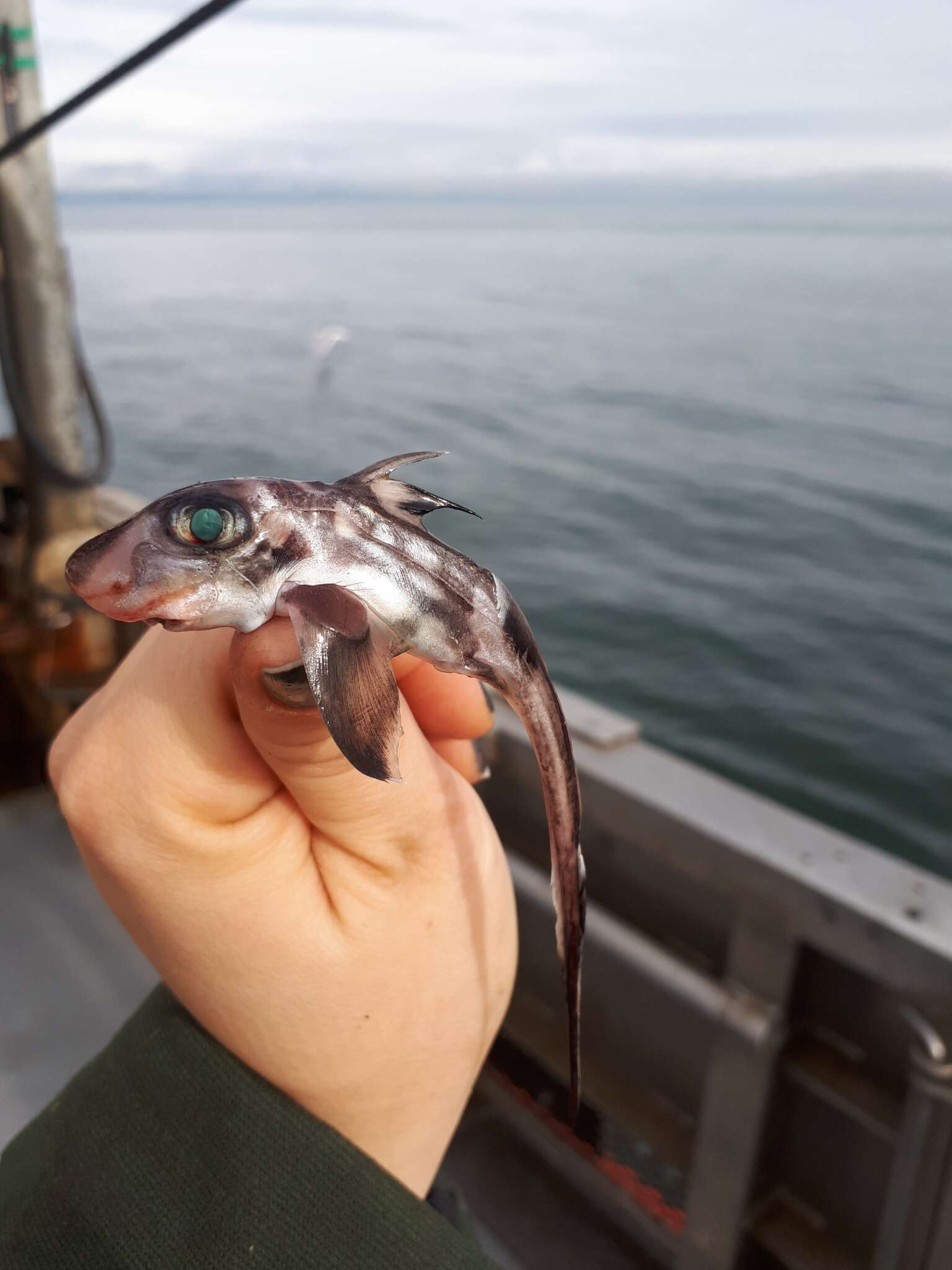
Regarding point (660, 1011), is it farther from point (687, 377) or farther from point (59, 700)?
point (687, 377)

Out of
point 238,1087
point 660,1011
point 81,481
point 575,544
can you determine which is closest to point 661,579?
point 575,544

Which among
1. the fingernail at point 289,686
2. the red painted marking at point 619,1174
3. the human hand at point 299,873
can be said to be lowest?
the red painted marking at point 619,1174

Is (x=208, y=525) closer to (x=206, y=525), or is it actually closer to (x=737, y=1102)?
(x=206, y=525)

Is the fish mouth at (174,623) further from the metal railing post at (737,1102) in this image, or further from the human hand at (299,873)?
the metal railing post at (737,1102)

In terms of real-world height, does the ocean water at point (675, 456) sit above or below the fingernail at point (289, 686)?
below

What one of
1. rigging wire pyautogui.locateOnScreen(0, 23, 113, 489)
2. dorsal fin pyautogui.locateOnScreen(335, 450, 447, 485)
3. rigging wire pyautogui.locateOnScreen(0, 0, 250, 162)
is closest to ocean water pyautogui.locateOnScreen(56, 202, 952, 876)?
rigging wire pyautogui.locateOnScreen(0, 23, 113, 489)

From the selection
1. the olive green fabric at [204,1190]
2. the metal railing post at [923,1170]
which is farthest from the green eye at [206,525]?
the metal railing post at [923,1170]
